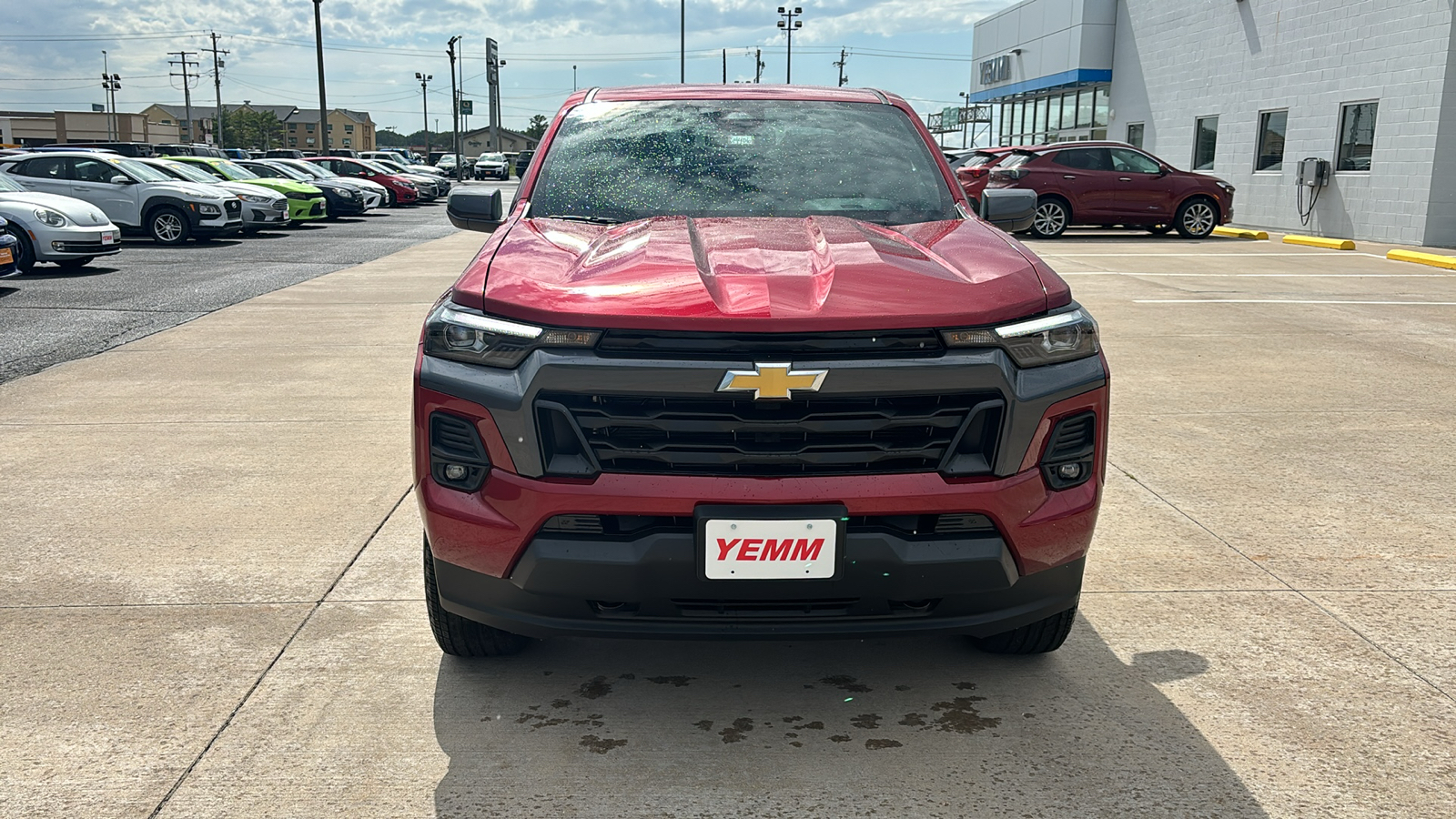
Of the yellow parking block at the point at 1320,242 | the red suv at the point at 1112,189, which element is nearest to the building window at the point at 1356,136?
the yellow parking block at the point at 1320,242

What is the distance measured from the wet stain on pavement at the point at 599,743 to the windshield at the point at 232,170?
75.2 feet

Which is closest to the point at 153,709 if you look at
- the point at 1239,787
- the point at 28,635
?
the point at 28,635

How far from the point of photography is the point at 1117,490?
5.06 metres

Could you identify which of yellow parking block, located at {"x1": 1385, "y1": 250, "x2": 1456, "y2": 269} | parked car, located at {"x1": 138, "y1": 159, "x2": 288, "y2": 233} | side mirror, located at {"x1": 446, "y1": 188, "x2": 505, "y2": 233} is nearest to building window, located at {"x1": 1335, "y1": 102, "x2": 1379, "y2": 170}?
yellow parking block, located at {"x1": 1385, "y1": 250, "x2": 1456, "y2": 269}

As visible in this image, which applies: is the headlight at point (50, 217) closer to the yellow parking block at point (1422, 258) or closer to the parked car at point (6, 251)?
the parked car at point (6, 251)

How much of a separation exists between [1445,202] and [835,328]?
19017 mm

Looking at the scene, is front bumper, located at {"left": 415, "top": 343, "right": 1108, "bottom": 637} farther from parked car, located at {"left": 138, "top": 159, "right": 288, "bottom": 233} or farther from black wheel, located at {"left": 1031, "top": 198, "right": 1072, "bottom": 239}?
parked car, located at {"left": 138, "top": 159, "right": 288, "bottom": 233}

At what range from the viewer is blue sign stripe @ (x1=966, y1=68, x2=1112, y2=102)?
99.0ft

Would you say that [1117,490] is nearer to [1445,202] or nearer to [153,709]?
[153,709]

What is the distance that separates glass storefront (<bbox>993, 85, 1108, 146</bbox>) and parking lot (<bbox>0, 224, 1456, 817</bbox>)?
2673cm

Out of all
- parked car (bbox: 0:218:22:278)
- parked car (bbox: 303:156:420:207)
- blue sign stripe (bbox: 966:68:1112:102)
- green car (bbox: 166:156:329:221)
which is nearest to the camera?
parked car (bbox: 0:218:22:278)

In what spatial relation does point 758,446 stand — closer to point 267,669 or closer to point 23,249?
point 267,669

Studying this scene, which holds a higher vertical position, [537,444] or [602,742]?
[537,444]

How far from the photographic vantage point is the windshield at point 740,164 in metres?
3.79
